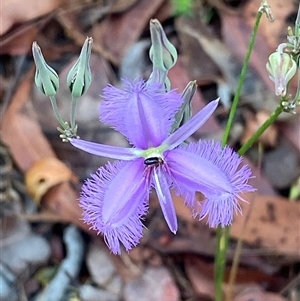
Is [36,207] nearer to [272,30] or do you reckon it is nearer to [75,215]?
[75,215]

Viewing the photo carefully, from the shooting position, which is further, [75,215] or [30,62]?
[30,62]

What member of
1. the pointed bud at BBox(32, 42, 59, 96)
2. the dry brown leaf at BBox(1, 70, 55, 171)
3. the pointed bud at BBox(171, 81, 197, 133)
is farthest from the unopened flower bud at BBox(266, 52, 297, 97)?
the dry brown leaf at BBox(1, 70, 55, 171)

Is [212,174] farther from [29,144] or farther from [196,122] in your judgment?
[29,144]

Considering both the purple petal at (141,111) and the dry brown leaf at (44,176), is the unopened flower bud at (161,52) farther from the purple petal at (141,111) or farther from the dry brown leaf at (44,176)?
the dry brown leaf at (44,176)

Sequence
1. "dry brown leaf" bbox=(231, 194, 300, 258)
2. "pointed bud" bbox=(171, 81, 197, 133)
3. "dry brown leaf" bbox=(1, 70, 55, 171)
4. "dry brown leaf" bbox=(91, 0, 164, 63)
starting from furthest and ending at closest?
1. "dry brown leaf" bbox=(91, 0, 164, 63)
2. "dry brown leaf" bbox=(1, 70, 55, 171)
3. "dry brown leaf" bbox=(231, 194, 300, 258)
4. "pointed bud" bbox=(171, 81, 197, 133)

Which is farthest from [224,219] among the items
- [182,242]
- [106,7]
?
[106,7]

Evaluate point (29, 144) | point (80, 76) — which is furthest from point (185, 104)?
point (29, 144)

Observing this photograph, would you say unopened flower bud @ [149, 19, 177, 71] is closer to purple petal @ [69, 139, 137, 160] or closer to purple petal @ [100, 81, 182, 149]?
purple petal @ [100, 81, 182, 149]
